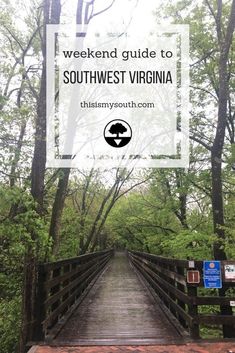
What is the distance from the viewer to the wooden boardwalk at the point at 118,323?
566cm

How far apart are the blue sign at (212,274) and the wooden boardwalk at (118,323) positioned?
3.07 ft

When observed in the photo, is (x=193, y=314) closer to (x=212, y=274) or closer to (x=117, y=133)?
(x=212, y=274)

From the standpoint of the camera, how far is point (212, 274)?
566 centimetres

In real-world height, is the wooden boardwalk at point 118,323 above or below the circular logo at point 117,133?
below

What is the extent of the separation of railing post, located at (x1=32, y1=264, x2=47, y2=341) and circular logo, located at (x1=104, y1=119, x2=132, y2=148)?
32.7 feet

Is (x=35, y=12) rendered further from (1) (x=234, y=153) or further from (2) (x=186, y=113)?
(1) (x=234, y=153)

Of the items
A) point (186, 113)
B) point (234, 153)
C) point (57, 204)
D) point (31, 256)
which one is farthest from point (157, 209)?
point (31, 256)

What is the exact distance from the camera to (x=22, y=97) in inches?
657

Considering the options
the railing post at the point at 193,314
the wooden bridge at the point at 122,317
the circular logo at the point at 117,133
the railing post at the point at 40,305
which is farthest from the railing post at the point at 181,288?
the circular logo at the point at 117,133

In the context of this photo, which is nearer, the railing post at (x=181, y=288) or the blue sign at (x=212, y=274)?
the blue sign at (x=212, y=274)

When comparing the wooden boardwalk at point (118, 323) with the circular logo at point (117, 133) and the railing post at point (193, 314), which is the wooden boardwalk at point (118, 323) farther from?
the circular logo at point (117, 133)

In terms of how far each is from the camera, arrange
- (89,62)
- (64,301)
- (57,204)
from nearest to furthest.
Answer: (64,301)
(57,204)
(89,62)

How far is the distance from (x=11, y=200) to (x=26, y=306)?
62.3 inches

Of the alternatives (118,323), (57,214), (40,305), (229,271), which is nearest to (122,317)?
(118,323)
